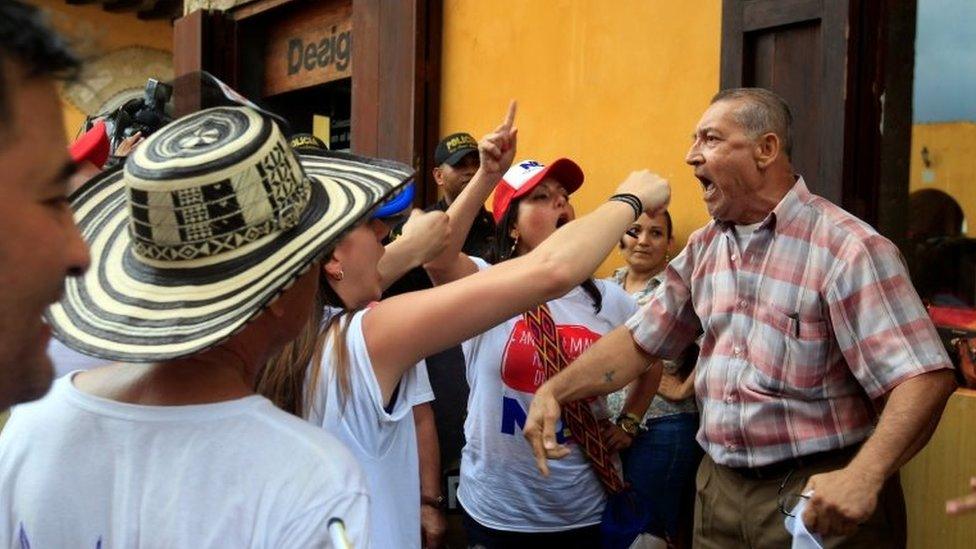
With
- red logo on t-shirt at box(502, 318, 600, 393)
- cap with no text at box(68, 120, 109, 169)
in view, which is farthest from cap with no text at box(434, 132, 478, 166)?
cap with no text at box(68, 120, 109, 169)

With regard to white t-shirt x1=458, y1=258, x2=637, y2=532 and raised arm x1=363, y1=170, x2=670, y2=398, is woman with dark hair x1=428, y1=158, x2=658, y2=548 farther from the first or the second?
raised arm x1=363, y1=170, x2=670, y2=398

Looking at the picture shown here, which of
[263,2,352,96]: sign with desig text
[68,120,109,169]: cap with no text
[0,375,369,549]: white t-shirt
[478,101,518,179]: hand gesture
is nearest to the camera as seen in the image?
[0,375,369,549]: white t-shirt

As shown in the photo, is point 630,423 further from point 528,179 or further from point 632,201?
point 632,201

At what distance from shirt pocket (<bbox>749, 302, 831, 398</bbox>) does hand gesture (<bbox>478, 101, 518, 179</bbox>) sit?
821 mm

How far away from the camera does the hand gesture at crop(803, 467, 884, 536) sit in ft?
8.34

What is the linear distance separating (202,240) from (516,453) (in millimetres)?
2200

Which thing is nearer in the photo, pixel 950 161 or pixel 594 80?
pixel 950 161


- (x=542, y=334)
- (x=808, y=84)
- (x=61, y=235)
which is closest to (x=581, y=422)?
(x=542, y=334)

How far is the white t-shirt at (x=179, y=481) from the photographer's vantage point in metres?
1.33

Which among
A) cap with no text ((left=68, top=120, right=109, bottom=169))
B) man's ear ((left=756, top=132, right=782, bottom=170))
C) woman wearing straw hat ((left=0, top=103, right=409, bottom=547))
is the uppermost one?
man's ear ((left=756, top=132, right=782, bottom=170))

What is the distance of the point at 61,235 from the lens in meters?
1.01

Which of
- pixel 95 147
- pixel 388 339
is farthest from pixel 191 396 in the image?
pixel 95 147

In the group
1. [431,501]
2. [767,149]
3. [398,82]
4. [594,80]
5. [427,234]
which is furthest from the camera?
[398,82]

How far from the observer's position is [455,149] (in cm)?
514
